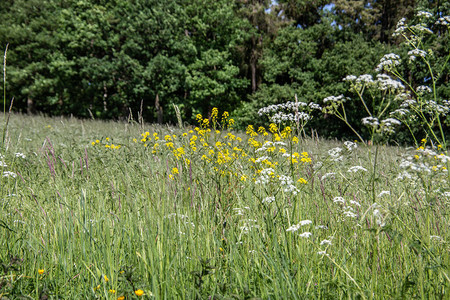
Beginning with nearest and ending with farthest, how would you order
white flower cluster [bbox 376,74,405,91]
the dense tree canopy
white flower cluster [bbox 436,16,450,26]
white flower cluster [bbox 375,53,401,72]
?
white flower cluster [bbox 376,74,405,91], white flower cluster [bbox 375,53,401,72], white flower cluster [bbox 436,16,450,26], the dense tree canopy

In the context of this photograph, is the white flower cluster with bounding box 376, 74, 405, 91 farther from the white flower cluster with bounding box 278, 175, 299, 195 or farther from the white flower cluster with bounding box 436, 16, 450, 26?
the white flower cluster with bounding box 436, 16, 450, 26

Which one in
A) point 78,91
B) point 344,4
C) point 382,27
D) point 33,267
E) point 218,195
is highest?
point 344,4

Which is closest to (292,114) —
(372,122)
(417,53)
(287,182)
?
(417,53)

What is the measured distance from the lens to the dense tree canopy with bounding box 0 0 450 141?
68.5 feet

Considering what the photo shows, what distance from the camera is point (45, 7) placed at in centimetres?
2331

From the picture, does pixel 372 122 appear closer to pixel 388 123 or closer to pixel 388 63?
pixel 388 123

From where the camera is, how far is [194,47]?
22.7m

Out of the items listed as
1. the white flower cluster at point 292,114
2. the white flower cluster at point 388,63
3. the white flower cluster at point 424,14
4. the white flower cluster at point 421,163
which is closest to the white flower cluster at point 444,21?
the white flower cluster at point 424,14

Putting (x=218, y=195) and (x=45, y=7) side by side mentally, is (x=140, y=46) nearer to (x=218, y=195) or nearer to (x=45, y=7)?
(x=45, y=7)

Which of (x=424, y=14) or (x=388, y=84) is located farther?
(x=424, y=14)

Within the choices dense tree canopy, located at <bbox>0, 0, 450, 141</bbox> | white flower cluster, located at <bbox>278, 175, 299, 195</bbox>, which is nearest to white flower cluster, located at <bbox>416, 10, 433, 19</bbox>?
white flower cluster, located at <bbox>278, 175, 299, 195</bbox>

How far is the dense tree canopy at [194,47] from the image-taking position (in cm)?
2089

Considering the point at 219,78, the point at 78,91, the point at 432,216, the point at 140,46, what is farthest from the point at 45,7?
the point at 432,216

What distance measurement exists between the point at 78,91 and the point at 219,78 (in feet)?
36.8
